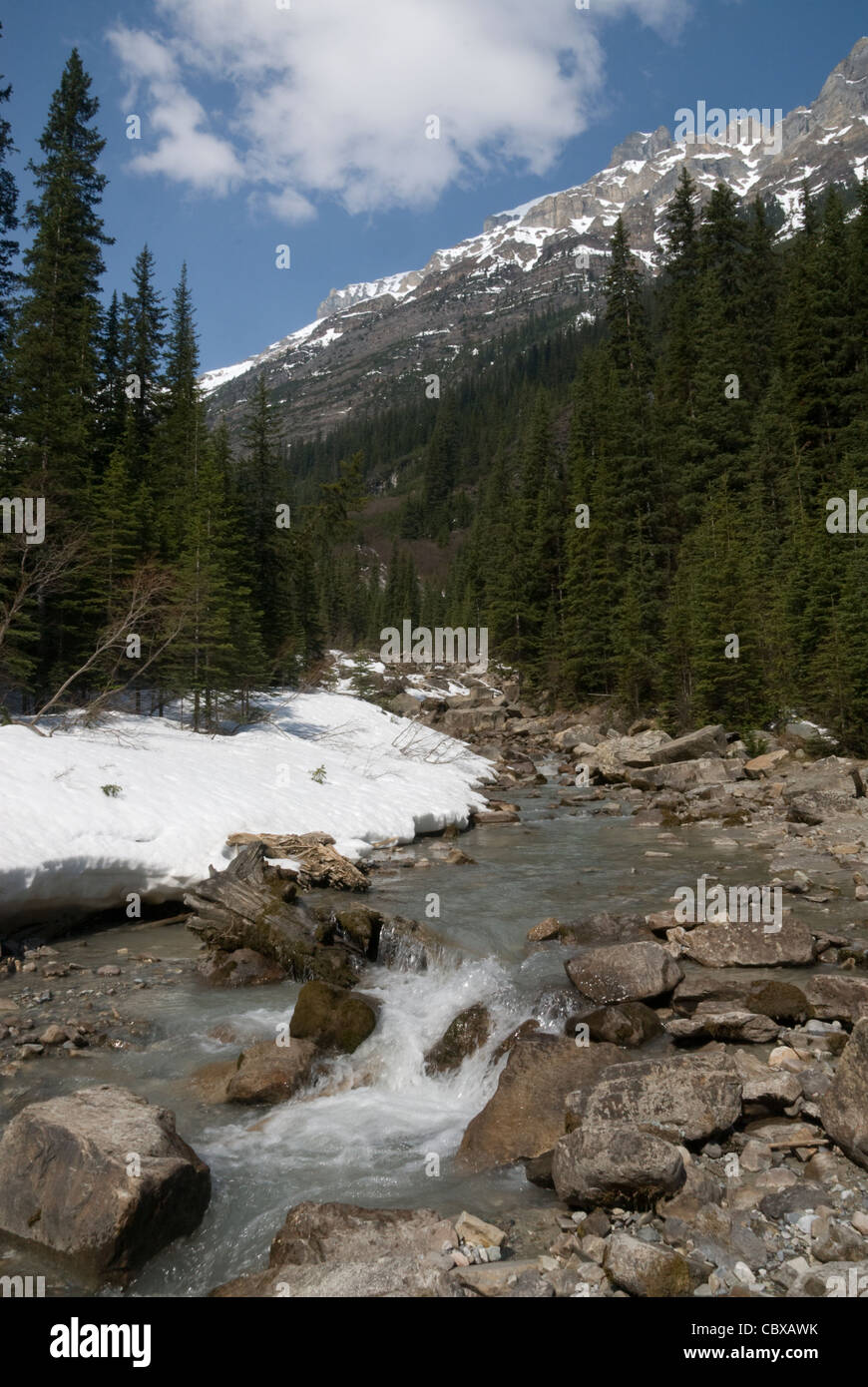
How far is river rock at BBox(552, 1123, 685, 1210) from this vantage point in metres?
5.16

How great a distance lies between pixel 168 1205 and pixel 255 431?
32.8 meters

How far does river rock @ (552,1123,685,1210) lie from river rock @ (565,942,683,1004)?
3260mm

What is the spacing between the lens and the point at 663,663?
35344mm

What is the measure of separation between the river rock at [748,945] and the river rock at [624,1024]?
6.76 feet

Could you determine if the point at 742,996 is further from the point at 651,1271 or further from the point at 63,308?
the point at 63,308

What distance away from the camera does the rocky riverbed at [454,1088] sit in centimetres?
491

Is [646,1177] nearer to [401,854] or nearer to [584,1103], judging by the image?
[584,1103]

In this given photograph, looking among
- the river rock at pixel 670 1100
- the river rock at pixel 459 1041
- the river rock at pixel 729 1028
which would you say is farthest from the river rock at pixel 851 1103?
the river rock at pixel 459 1041

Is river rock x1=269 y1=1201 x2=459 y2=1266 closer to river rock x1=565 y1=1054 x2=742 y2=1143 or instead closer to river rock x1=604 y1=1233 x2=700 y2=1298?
river rock x1=604 y1=1233 x2=700 y2=1298

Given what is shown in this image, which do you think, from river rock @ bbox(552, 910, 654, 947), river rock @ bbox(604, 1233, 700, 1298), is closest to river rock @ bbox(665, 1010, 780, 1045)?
river rock @ bbox(552, 910, 654, 947)

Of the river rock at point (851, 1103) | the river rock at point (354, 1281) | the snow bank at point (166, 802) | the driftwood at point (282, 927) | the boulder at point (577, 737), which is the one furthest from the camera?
the boulder at point (577, 737)

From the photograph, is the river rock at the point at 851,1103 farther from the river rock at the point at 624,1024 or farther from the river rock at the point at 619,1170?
the river rock at the point at 624,1024

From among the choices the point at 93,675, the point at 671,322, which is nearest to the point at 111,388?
the point at 93,675

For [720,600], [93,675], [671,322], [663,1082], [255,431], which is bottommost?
[663,1082]
